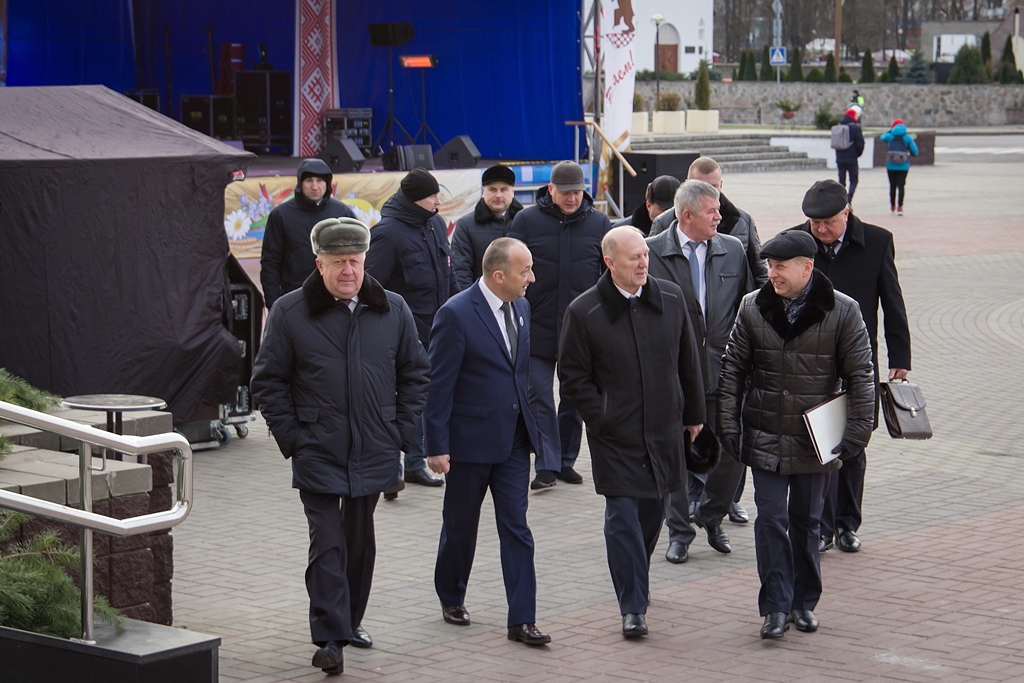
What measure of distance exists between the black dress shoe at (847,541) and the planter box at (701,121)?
130 ft

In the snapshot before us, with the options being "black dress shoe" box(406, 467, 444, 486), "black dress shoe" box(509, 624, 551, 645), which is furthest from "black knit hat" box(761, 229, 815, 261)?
"black dress shoe" box(406, 467, 444, 486)

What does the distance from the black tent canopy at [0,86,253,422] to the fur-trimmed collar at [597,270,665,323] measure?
3.68 m

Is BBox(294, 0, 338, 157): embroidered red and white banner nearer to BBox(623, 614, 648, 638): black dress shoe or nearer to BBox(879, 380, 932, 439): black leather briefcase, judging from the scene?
BBox(879, 380, 932, 439): black leather briefcase

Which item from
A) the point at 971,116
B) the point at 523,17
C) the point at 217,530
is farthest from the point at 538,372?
the point at 971,116

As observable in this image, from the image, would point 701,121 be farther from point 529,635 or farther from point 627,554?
point 529,635

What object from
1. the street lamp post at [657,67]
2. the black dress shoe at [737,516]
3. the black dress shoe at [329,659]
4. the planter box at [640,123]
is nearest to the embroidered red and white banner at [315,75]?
the black dress shoe at [737,516]

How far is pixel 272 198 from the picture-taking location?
1761 centimetres

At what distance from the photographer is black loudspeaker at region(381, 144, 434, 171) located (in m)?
21.2

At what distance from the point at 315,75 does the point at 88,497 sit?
2096 centimetres

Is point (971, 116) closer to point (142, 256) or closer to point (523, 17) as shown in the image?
point (523, 17)

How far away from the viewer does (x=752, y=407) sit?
5871mm

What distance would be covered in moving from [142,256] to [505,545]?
3873mm

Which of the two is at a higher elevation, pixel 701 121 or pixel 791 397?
pixel 701 121

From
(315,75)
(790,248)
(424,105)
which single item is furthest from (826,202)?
(315,75)
